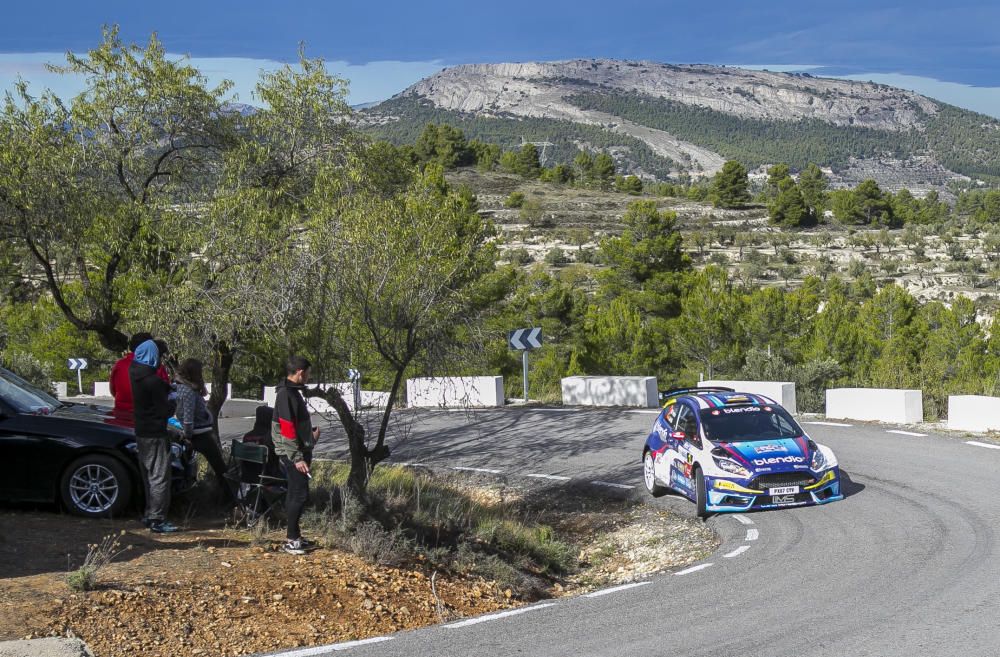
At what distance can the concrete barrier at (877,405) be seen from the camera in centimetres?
2045

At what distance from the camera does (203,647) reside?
695cm

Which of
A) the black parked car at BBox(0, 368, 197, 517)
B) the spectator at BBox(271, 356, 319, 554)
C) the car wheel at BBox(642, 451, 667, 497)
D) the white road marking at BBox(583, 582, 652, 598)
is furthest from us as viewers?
the car wheel at BBox(642, 451, 667, 497)

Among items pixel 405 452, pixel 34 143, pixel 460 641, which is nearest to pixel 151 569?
pixel 460 641

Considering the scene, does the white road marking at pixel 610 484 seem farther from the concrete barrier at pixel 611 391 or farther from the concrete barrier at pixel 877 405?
the concrete barrier at pixel 611 391

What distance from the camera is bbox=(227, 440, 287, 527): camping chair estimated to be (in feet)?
34.3

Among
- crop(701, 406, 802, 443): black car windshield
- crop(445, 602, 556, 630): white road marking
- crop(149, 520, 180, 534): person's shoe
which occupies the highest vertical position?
crop(701, 406, 802, 443): black car windshield

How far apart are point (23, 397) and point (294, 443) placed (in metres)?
3.67

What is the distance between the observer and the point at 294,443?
929cm

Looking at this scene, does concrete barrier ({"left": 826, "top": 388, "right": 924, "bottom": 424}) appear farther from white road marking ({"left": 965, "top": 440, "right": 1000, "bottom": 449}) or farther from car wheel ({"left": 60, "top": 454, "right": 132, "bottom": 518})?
car wheel ({"left": 60, "top": 454, "right": 132, "bottom": 518})

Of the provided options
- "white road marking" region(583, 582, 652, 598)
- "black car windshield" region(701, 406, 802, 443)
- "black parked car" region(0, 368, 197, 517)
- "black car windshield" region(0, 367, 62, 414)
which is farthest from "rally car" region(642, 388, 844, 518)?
"black car windshield" region(0, 367, 62, 414)

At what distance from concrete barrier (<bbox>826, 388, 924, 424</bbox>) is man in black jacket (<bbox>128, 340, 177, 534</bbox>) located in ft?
50.8

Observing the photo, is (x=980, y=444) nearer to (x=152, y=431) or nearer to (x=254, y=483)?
(x=254, y=483)

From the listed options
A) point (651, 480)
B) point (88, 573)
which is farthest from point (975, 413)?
point (88, 573)

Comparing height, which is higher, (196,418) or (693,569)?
(196,418)
